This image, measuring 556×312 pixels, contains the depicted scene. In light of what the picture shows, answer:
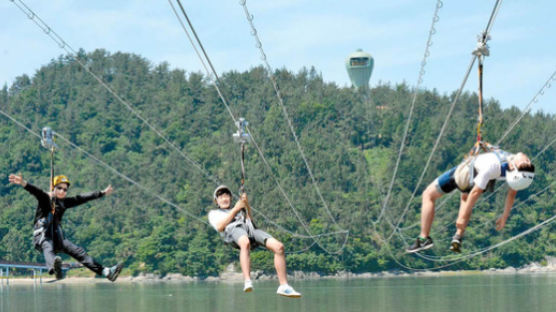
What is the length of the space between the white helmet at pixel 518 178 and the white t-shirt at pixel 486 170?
0.78ft

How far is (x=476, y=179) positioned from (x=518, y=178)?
0.69 m

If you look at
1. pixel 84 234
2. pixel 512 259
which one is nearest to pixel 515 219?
pixel 512 259

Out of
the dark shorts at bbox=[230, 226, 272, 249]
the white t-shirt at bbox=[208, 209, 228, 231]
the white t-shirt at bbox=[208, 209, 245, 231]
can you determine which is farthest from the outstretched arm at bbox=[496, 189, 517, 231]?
the white t-shirt at bbox=[208, 209, 228, 231]

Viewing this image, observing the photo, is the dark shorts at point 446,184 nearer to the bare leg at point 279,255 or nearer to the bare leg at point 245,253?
the bare leg at point 279,255

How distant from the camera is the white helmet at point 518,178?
15.6 m

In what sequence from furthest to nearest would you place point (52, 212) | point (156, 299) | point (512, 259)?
point (512, 259), point (156, 299), point (52, 212)

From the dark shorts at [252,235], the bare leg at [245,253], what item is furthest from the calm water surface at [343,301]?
the bare leg at [245,253]

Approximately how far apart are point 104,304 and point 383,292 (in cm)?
3610

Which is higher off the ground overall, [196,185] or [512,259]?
[196,185]

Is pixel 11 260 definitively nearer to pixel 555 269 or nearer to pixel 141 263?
pixel 141 263

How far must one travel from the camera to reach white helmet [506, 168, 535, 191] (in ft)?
51.1

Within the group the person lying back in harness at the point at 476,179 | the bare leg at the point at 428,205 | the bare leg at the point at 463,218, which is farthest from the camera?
the bare leg at the point at 428,205

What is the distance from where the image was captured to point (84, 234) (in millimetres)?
185625

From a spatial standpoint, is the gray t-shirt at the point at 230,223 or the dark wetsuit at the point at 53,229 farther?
the gray t-shirt at the point at 230,223
